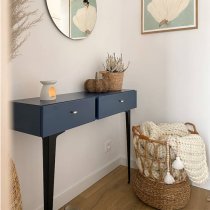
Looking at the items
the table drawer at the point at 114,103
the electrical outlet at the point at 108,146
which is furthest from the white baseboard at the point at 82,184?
the table drawer at the point at 114,103

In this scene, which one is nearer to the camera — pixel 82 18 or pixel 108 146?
pixel 82 18

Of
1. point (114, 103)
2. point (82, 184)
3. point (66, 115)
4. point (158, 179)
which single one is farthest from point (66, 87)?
point (158, 179)

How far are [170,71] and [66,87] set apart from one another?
105 cm

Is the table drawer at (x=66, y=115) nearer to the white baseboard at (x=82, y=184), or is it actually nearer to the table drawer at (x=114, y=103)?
the table drawer at (x=114, y=103)

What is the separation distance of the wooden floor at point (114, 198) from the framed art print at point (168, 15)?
4.95 ft

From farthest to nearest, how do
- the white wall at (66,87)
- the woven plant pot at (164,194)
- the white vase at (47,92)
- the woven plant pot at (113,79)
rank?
the woven plant pot at (113,79), the woven plant pot at (164,194), the white wall at (66,87), the white vase at (47,92)

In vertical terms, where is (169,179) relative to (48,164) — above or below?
below

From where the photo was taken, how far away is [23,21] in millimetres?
1396

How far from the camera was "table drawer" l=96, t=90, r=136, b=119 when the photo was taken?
164cm

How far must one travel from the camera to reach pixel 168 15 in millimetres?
2146

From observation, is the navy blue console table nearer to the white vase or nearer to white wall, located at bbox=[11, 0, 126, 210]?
the white vase

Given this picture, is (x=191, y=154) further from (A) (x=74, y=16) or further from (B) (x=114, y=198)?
(A) (x=74, y=16)

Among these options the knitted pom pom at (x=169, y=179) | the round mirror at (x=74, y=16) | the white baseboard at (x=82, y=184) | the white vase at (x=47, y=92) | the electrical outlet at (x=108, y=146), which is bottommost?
the white baseboard at (x=82, y=184)

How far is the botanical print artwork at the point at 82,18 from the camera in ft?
5.86
